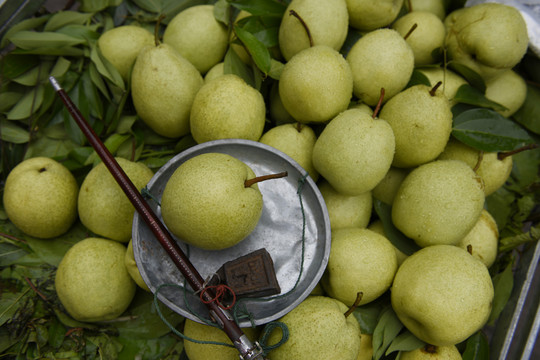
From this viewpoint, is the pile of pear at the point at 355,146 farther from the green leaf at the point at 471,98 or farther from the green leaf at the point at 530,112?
the green leaf at the point at 530,112

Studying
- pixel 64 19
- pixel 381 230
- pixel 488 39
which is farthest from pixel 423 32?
pixel 64 19

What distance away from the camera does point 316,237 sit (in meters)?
1.17

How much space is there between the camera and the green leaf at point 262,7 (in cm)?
139

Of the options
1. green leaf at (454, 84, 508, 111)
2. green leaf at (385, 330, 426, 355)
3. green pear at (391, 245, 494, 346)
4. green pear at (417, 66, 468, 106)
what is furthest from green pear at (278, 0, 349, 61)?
green leaf at (385, 330, 426, 355)

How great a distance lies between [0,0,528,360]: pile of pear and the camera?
110cm

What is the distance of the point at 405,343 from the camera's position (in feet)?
3.88

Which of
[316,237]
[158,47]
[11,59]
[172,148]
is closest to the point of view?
[316,237]

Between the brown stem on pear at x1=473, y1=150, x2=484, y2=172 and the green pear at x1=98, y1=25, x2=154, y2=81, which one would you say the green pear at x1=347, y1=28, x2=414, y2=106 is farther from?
the green pear at x1=98, y1=25, x2=154, y2=81

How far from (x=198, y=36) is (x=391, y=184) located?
0.93 metres

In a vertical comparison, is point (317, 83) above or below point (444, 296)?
above

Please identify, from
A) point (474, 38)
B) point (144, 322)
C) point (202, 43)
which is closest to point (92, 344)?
point (144, 322)

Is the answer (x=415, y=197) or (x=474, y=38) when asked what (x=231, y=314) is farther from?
(x=474, y=38)

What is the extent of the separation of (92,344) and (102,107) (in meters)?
0.88

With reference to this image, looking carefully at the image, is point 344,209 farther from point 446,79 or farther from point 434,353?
point 446,79
